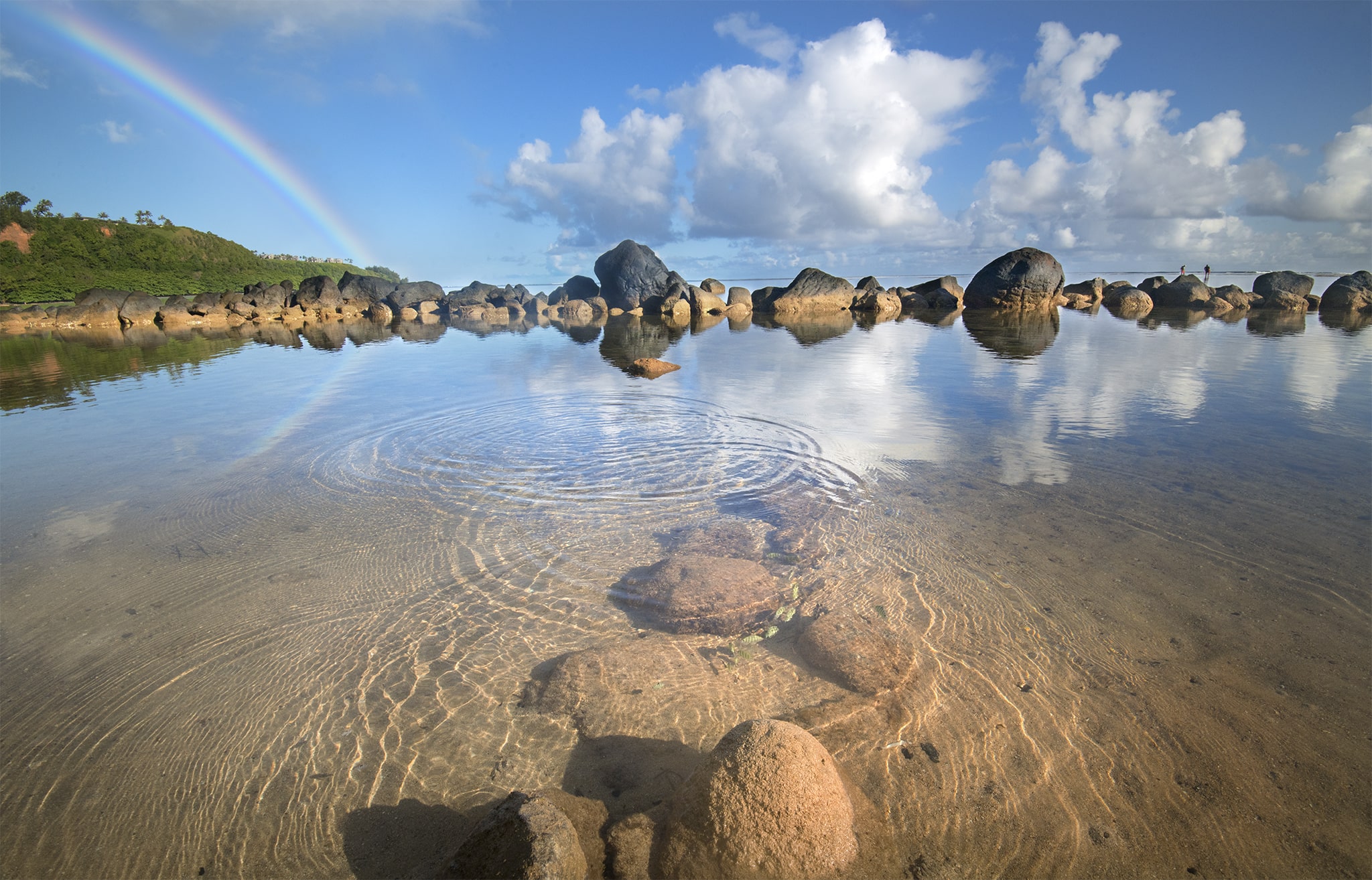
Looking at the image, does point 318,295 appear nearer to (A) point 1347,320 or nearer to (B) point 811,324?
(B) point 811,324

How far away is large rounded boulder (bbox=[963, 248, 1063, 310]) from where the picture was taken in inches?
1353

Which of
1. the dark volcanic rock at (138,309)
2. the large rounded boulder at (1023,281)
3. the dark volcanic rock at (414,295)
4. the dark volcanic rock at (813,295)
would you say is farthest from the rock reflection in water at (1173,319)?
the dark volcanic rock at (138,309)

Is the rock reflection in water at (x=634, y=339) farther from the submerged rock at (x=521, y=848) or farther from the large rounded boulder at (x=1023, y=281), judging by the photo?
the large rounded boulder at (x=1023, y=281)

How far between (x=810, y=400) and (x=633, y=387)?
12.6ft

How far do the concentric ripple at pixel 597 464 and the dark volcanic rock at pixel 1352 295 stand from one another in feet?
130

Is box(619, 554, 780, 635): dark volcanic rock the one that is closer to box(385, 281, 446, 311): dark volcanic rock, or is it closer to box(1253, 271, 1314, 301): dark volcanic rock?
box(1253, 271, 1314, 301): dark volcanic rock

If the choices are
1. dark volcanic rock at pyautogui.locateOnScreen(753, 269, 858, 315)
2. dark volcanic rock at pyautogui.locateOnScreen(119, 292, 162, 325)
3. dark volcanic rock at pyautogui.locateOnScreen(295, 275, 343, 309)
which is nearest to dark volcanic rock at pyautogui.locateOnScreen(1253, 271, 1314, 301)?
dark volcanic rock at pyautogui.locateOnScreen(753, 269, 858, 315)

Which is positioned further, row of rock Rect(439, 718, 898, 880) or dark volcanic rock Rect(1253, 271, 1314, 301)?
dark volcanic rock Rect(1253, 271, 1314, 301)

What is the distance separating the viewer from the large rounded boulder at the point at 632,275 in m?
44.7

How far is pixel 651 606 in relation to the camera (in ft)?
13.6

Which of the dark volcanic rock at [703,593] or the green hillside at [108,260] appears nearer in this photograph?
the dark volcanic rock at [703,593]

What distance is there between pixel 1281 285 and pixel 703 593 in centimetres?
4587

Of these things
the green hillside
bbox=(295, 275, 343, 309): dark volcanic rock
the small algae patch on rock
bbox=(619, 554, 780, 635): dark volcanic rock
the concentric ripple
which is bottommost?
the small algae patch on rock

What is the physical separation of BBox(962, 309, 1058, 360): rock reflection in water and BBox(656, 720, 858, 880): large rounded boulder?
16.0 m
